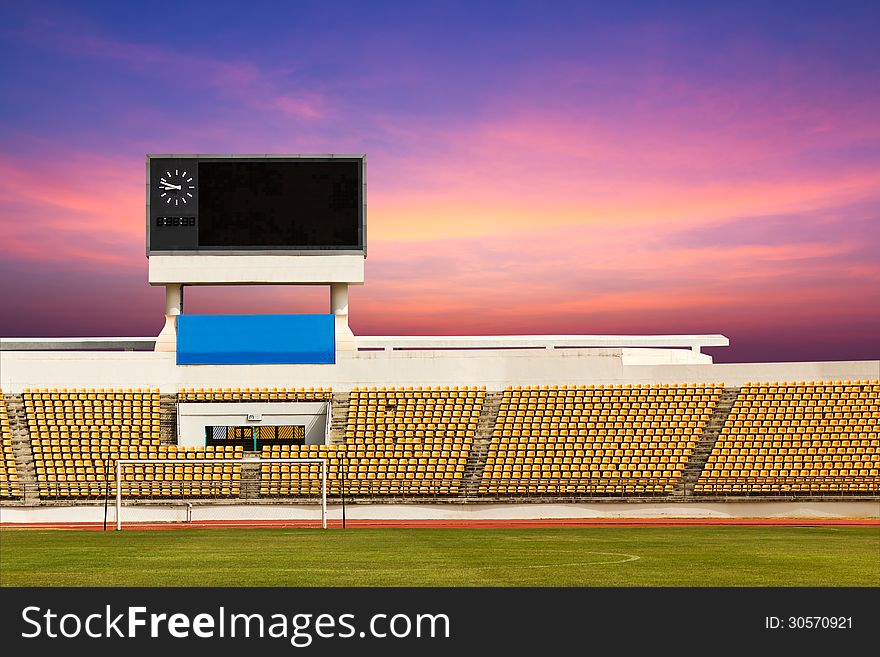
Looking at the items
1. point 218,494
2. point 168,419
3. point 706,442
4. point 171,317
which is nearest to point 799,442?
point 706,442

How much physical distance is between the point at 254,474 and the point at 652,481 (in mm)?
15318

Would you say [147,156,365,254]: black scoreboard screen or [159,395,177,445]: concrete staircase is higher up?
[147,156,365,254]: black scoreboard screen

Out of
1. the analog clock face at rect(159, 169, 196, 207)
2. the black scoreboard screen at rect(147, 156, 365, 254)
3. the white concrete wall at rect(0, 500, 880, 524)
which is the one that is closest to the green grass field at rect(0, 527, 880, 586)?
the white concrete wall at rect(0, 500, 880, 524)

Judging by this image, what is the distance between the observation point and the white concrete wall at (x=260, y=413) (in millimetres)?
46906

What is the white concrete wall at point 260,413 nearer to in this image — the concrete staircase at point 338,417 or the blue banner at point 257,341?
the concrete staircase at point 338,417

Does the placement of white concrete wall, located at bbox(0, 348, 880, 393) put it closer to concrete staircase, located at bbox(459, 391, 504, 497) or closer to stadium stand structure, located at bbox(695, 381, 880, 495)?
concrete staircase, located at bbox(459, 391, 504, 497)

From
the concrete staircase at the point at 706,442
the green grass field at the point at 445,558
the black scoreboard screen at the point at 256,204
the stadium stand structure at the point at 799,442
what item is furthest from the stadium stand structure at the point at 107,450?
the stadium stand structure at the point at 799,442

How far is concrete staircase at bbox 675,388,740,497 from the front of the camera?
1647 inches

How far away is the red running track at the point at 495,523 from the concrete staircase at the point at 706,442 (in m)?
1.82

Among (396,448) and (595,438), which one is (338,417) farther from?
(595,438)

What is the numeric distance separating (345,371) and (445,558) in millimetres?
25073

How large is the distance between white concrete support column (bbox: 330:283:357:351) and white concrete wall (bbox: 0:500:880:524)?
9055 mm

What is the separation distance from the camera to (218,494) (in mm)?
42125
